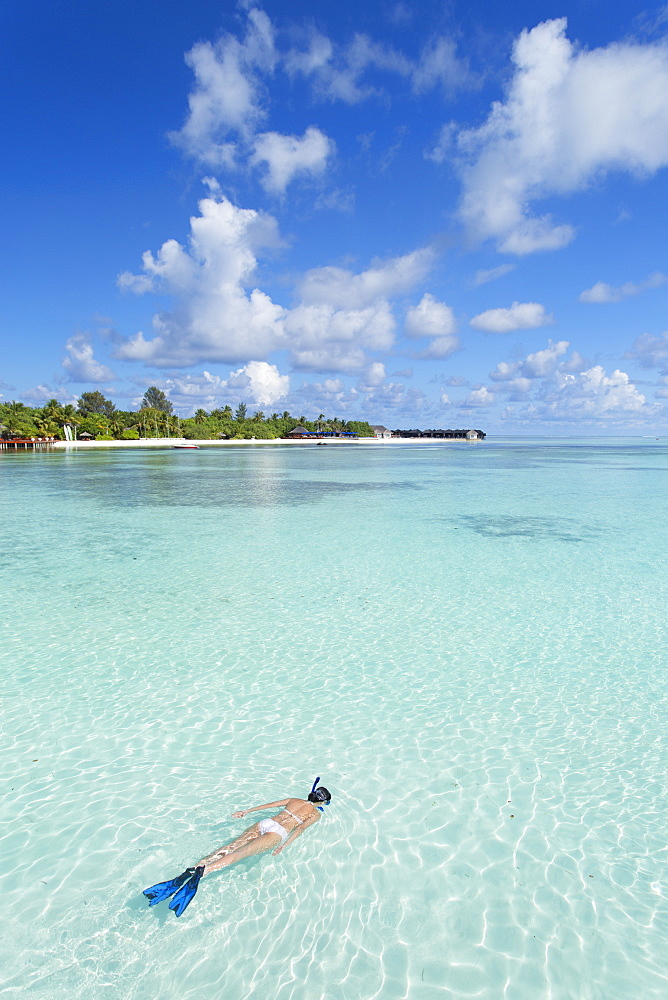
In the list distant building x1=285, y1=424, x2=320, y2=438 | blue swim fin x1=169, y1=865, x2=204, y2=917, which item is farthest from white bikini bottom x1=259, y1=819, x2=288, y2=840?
distant building x1=285, y1=424, x2=320, y2=438

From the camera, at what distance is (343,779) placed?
347cm

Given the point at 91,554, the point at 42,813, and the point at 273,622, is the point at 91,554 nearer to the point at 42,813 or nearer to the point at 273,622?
the point at 273,622

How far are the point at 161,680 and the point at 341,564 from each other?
461cm

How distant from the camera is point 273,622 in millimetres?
6305

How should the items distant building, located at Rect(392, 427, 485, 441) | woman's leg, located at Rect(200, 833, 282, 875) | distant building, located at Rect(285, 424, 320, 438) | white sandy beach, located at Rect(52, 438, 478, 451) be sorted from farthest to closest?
distant building, located at Rect(392, 427, 485, 441), distant building, located at Rect(285, 424, 320, 438), white sandy beach, located at Rect(52, 438, 478, 451), woman's leg, located at Rect(200, 833, 282, 875)

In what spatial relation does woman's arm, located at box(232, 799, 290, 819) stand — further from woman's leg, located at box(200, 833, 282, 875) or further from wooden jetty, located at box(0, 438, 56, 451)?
wooden jetty, located at box(0, 438, 56, 451)

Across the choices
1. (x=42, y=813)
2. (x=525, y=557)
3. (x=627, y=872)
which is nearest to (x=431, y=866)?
(x=627, y=872)

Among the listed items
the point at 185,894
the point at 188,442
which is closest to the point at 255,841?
the point at 185,894

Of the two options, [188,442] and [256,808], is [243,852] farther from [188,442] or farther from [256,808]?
[188,442]

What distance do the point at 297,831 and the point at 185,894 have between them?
0.69 metres

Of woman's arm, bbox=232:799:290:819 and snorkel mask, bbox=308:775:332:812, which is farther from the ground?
snorkel mask, bbox=308:775:332:812

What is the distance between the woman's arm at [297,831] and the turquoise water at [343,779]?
54mm

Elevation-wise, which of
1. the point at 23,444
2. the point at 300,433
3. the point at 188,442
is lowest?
the point at 23,444

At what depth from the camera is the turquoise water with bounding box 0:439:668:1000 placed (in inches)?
92.0
